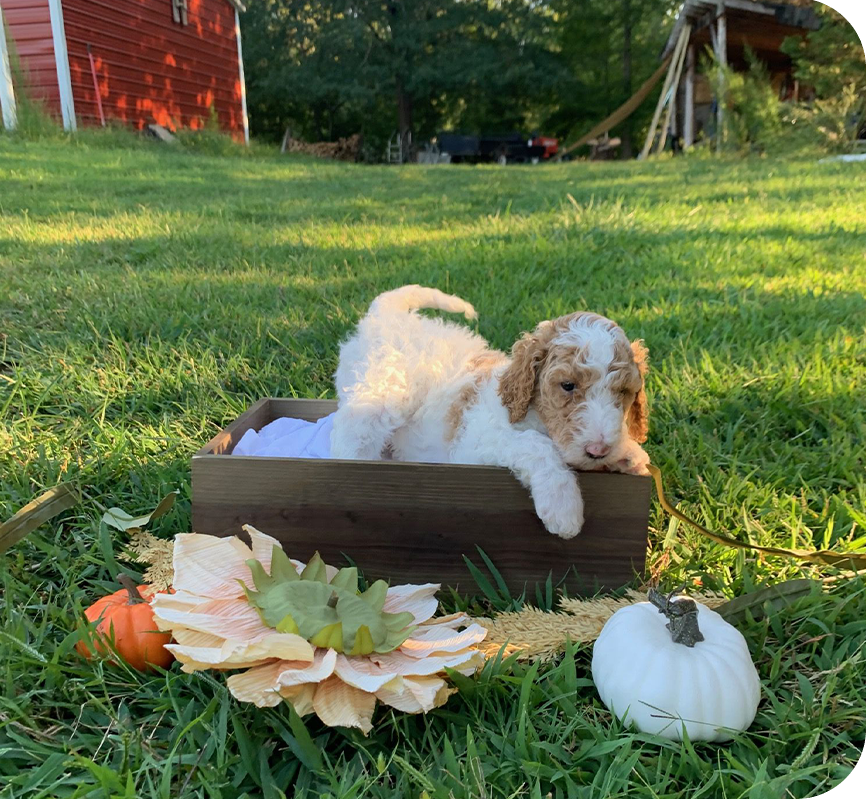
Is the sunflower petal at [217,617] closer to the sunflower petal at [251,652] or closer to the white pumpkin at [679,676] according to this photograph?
the sunflower petal at [251,652]

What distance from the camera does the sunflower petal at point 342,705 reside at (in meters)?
1.56

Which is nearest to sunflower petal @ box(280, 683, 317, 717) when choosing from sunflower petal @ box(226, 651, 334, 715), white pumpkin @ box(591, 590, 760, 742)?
sunflower petal @ box(226, 651, 334, 715)

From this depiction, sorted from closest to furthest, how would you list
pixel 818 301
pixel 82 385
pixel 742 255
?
pixel 82 385
pixel 818 301
pixel 742 255

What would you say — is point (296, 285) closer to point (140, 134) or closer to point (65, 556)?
point (65, 556)

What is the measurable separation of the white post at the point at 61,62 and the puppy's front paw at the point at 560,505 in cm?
1809

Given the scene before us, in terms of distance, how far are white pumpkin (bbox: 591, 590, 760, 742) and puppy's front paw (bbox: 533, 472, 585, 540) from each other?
0.33 meters

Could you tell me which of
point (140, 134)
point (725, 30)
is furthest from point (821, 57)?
point (140, 134)

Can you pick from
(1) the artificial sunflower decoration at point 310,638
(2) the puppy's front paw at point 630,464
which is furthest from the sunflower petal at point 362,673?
(2) the puppy's front paw at point 630,464

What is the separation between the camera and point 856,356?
12.8ft

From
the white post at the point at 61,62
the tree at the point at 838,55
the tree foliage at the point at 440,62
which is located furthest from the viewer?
the tree foliage at the point at 440,62

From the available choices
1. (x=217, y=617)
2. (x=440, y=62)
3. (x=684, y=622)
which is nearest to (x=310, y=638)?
(x=217, y=617)

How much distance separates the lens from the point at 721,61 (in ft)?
61.7

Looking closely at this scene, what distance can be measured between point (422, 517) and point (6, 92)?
17.6 meters

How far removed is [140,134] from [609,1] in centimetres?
3056
